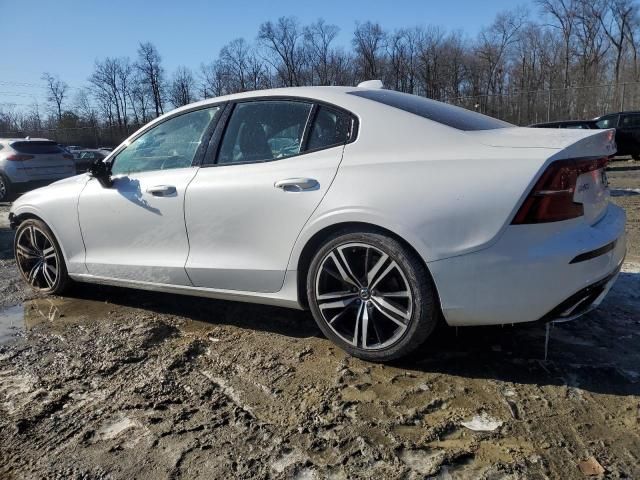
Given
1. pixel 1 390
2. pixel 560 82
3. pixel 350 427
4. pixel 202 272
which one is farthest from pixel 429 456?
pixel 560 82

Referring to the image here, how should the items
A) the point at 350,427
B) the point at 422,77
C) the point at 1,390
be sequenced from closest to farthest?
the point at 350,427 → the point at 1,390 → the point at 422,77

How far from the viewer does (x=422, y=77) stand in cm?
6275

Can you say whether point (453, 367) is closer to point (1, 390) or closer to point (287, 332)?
point (287, 332)

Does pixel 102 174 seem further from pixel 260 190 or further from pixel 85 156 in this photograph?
pixel 85 156

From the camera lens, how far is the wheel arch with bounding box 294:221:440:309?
2726 mm

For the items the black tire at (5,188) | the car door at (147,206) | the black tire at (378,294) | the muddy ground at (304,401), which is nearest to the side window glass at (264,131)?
the car door at (147,206)

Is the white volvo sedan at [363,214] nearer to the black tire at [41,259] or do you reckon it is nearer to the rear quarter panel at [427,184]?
the rear quarter panel at [427,184]

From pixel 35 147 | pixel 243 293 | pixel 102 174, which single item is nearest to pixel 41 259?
pixel 102 174

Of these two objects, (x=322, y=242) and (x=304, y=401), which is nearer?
(x=304, y=401)

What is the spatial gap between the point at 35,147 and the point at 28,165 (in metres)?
0.56

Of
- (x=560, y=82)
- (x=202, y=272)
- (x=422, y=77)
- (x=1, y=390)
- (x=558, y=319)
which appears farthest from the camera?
(x=422, y=77)

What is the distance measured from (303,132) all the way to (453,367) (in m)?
1.62

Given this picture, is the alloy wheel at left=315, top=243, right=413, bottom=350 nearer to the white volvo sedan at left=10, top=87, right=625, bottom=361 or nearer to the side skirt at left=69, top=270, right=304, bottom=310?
the white volvo sedan at left=10, top=87, right=625, bottom=361

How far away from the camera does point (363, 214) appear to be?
279cm
